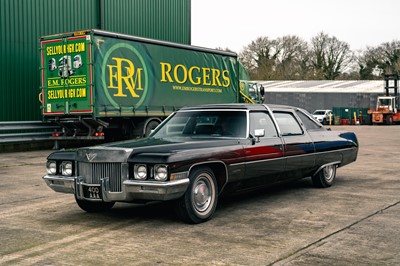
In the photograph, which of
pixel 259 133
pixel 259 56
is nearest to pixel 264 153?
pixel 259 133

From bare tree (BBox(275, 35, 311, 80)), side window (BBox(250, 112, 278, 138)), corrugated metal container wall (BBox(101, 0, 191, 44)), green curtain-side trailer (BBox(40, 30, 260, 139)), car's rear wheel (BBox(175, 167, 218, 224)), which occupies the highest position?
bare tree (BBox(275, 35, 311, 80))

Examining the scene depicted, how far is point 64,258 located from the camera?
15.3ft

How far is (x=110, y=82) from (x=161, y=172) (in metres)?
10.7

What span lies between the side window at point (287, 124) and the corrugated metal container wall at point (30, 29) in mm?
12177

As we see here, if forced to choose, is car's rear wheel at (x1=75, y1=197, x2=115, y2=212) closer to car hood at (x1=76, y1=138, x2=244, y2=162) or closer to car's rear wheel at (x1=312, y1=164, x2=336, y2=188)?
car hood at (x1=76, y1=138, x2=244, y2=162)

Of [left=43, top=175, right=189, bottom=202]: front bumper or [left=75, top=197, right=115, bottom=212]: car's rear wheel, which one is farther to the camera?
[left=75, top=197, right=115, bottom=212]: car's rear wheel

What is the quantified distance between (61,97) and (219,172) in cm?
1081

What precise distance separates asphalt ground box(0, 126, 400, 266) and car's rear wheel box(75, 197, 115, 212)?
109 millimetres

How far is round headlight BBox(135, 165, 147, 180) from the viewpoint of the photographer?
5730mm

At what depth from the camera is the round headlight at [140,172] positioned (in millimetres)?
5730

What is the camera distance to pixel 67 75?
1596 centimetres

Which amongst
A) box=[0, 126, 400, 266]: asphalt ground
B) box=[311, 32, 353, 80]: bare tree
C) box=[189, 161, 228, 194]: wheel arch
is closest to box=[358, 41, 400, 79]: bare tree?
box=[311, 32, 353, 80]: bare tree

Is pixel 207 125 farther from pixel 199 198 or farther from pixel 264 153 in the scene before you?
pixel 199 198

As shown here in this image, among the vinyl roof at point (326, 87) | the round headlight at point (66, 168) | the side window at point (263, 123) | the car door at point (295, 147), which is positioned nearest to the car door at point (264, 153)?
the side window at point (263, 123)
